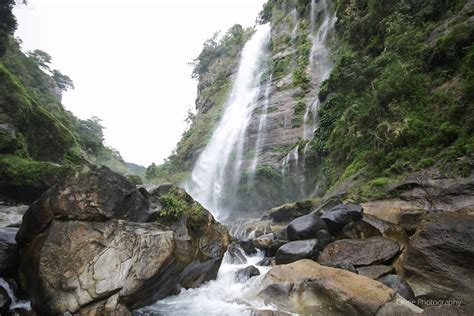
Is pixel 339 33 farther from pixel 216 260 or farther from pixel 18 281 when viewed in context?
pixel 18 281

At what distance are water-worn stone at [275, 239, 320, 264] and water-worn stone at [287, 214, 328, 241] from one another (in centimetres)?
40

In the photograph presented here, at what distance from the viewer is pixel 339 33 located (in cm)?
2333

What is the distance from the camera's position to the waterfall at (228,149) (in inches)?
985

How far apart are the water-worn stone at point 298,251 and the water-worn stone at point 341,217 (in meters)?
0.85

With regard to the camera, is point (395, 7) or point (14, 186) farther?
point (395, 7)

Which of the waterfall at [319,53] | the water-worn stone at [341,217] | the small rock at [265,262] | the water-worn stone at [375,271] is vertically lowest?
the small rock at [265,262]

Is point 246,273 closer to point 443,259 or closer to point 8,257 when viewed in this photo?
point 443,259

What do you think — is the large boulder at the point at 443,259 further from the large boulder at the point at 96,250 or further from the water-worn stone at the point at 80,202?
the water-worn stone at the point at 80,202

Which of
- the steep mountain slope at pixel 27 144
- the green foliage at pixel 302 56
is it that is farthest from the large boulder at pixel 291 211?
the green foliage at pixel 302 56

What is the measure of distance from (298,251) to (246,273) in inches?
68.1

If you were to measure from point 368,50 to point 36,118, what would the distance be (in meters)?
18.5

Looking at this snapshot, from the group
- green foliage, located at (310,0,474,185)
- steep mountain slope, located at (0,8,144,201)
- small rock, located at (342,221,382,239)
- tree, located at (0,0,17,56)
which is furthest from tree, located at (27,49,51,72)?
small rock, located at (342,221,382,239)

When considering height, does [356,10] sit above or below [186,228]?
above

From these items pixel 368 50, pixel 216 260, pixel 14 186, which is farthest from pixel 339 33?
pixel 14 186
